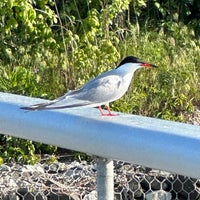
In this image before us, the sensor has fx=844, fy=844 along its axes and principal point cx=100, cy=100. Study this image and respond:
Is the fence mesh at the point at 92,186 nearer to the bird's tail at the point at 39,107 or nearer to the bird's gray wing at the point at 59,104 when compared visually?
the bird's gray wing at the point at 59,104

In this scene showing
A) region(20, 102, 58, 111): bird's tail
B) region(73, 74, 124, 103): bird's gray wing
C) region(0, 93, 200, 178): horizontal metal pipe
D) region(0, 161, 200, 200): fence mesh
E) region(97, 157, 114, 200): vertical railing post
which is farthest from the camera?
region(0, 161, 200, 200): fence mesh

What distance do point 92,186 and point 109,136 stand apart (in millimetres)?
2590

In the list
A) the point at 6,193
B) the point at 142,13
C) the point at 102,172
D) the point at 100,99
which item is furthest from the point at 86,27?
the point at 102,172

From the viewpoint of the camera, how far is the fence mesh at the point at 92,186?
4.37 metres

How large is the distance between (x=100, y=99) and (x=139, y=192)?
1.95 meters

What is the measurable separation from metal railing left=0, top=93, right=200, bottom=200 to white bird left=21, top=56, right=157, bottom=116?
0.11 feet

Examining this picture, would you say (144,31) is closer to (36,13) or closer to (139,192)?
(36,13)

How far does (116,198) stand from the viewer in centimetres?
439

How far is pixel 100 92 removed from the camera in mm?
2559

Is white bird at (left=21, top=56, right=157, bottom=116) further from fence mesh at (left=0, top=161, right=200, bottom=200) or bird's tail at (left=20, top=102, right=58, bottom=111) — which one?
fence mesh at (left=0, top=161, right=200, bottom=200)

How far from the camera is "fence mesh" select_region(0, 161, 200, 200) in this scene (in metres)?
4.37

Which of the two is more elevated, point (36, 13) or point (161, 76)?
point (36, 13)

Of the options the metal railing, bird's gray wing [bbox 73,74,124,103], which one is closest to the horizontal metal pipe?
the metal railing

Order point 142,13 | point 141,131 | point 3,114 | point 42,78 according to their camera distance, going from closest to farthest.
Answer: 1. point 141,131
2. point 3,114
3. point 42,78
4. point 142,13
